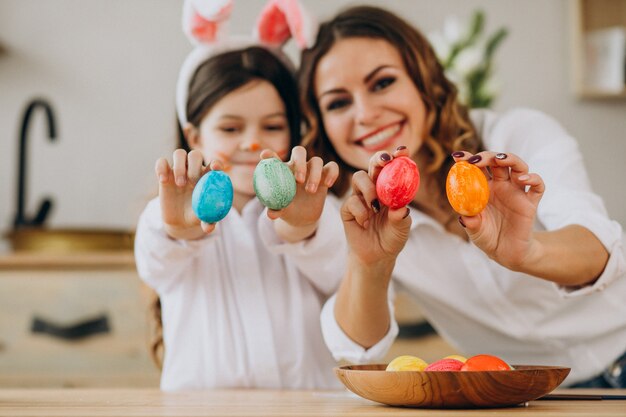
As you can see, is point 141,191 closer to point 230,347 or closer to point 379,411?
point 230,347

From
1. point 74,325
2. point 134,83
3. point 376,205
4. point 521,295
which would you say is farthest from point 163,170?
point 134,83

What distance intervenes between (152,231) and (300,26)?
486 millimetres

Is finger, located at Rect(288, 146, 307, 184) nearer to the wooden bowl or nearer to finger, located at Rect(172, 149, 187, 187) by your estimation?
Answer: finger, located at Rect(172, 149, 187, 187)

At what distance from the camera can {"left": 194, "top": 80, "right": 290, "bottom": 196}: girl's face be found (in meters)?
1.37

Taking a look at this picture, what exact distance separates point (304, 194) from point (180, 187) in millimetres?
167

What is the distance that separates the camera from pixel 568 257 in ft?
3.48

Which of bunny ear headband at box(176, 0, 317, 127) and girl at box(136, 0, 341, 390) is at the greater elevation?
bunny ear headband at box(176, 0, 317, 127)

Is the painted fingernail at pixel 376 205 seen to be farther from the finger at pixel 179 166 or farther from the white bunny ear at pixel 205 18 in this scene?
the white bunny ear at pixel 205 18

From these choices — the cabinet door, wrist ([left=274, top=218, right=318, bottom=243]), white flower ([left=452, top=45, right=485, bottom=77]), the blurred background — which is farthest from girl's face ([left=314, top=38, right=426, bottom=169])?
the blurred background

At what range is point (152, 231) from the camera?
1256mm

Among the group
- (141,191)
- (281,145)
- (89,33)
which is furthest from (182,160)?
(89,33)

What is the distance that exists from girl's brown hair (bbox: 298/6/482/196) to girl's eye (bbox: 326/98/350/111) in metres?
0.03

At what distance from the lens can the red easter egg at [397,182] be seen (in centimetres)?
86

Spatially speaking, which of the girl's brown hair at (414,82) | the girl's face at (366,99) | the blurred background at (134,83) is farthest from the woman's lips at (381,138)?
the blurred background at (134,83)
